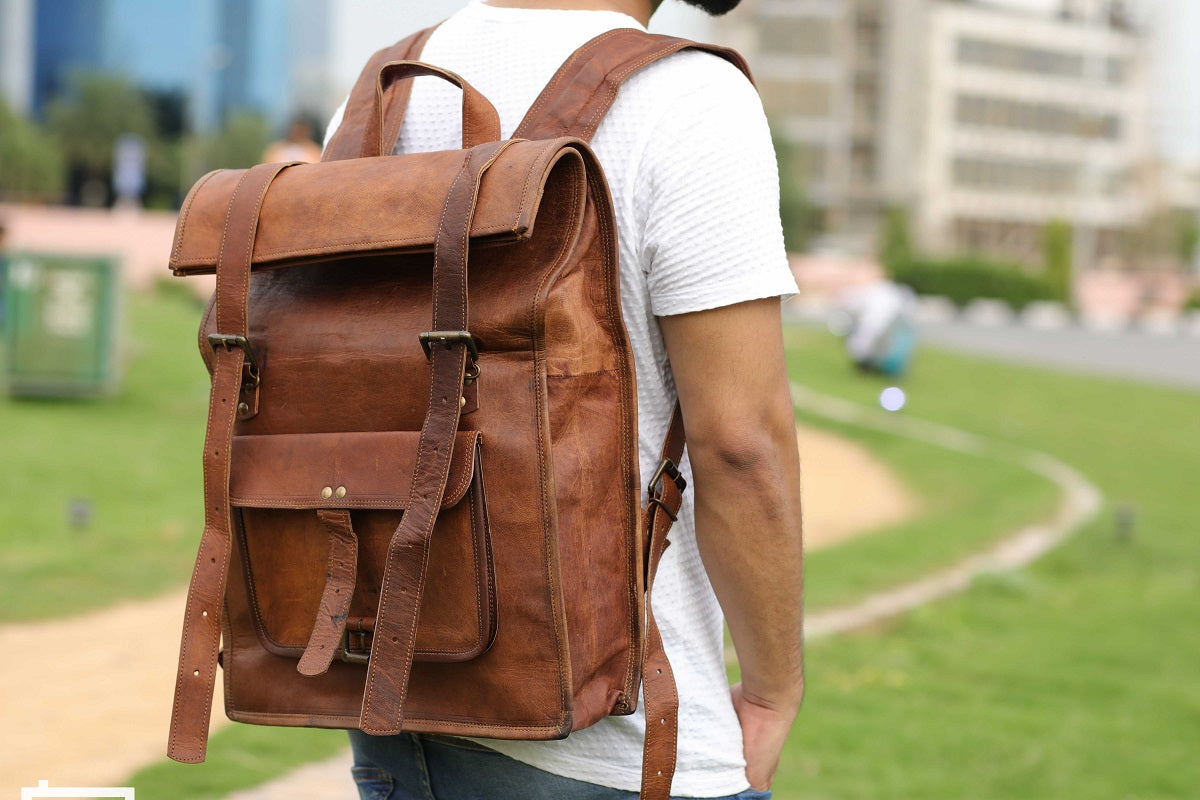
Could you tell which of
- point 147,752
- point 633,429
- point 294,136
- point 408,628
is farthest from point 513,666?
point 294,136

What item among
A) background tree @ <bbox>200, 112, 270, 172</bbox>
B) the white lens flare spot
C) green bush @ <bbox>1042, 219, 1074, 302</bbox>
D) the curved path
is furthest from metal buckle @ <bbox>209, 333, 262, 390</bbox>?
background tree @ <bbox>200, 112, 270, 172</bbox>

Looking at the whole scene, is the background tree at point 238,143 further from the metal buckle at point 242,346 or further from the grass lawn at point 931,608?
the metal buckle at point 242,346

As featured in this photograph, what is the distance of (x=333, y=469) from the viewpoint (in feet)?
4.87

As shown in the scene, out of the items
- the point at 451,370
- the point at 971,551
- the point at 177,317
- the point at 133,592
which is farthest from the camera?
the point at 177,317

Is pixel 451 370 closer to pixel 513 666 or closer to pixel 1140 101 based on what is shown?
pixel 513 666

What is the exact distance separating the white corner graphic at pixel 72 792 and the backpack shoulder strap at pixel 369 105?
2.87m

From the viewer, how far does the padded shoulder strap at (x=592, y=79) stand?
1487 mm

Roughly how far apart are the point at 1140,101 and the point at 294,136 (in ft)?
263

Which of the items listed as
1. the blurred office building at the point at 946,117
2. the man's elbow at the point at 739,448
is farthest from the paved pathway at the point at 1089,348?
the blurred office building at the point at 946,117

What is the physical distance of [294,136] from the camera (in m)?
12.7

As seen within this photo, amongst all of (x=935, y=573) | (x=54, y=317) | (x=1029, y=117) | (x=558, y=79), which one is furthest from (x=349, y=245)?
(x=1029, y=117)

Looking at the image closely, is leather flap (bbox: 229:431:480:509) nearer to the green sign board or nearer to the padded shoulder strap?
the padded shoulder strap

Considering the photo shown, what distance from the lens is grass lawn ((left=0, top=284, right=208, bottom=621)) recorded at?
675 cm

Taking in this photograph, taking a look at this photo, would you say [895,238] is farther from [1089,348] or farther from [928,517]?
[928,517]
